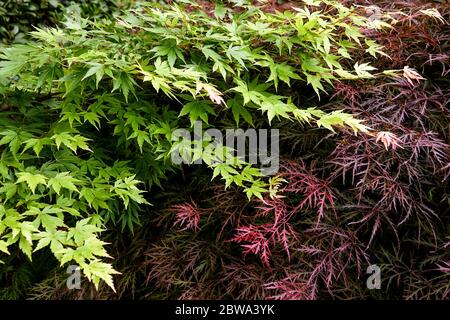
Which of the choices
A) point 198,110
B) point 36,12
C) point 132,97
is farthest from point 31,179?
point 36,12

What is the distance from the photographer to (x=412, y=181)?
195 centimetres

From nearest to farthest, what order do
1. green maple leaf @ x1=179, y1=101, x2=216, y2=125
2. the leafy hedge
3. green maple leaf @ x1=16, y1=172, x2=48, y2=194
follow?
green maple leaf @ x1=16, y1=172, x2=48, y2=194 → green maple leaf @ x1=179, y1=101, x2=216, y2=125 → the leafy hedge

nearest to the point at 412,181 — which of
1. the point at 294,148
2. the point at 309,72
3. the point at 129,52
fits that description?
the point at 294,148

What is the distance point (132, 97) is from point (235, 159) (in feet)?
1.87

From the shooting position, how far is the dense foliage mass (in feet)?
6.14

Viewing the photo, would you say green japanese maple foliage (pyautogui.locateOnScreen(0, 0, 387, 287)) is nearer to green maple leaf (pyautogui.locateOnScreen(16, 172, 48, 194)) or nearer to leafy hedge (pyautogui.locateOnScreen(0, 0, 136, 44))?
green maple leaf (pyautogui.locateOnScreen(16, 172, 48, 194))

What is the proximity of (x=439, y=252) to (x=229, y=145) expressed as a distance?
100cm

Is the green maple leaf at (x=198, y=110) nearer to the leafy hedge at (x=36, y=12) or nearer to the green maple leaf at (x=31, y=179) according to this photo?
the green maple leaf at (x=31, y=179)

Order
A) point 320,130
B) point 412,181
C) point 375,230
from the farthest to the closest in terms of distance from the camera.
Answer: point 320,130 → point 412,181 → point 375,230

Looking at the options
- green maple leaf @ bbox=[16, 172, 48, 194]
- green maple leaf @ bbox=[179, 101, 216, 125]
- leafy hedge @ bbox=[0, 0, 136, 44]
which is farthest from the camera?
leafy hedge @ bbox=[0, 0, 136, 44]

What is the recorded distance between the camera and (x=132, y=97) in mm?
2135

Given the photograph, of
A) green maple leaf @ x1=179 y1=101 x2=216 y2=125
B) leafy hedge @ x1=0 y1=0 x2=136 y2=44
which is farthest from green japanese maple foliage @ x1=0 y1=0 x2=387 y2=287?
leafy hedge @ x1=0 y1=0 x2=136 y2=44

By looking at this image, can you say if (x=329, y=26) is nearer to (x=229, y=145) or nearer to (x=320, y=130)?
(x=320, y=130)

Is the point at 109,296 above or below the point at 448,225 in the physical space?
below
